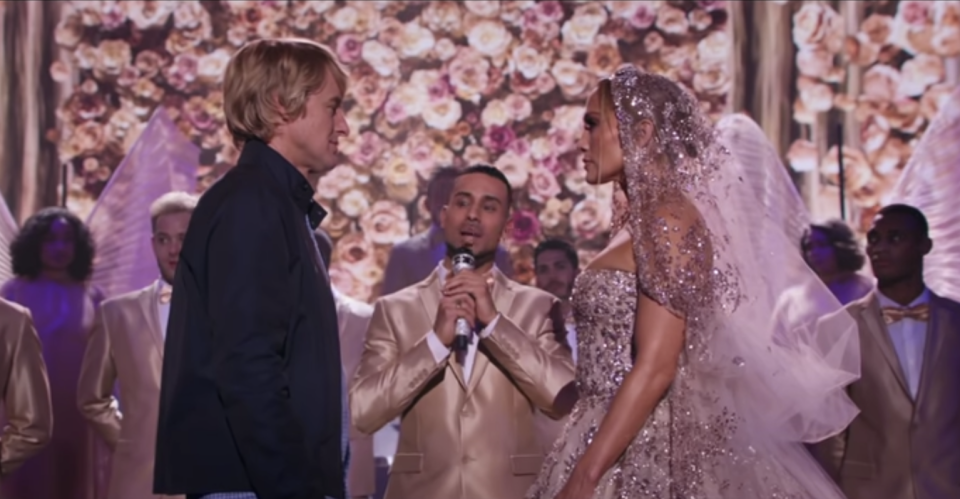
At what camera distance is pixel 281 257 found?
2.07m

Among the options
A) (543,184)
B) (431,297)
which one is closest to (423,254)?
(543,184)

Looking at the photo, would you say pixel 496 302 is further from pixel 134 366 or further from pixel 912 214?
pixel 912 214

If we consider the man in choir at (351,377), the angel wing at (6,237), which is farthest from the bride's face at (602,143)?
the angel wing at (6,237)

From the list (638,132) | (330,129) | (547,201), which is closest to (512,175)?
(547,201)

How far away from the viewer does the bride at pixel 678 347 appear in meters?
2.57

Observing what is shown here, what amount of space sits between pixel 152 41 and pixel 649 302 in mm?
3734

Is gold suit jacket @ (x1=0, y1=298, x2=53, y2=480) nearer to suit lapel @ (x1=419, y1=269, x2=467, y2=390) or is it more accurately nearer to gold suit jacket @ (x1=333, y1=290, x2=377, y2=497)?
gold suit jacket @ (x1=333, y1=290, x2=377, y2=497)

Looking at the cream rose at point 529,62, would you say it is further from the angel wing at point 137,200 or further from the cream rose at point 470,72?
the angel wing at point 137,200

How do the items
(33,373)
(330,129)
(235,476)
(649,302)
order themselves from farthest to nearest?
(33,373)
(649,302)
(330,129)
(235,476)

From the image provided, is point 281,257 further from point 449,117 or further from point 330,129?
A: point 449,117

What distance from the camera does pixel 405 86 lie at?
18.6 feet

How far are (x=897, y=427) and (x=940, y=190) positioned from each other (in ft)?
5.30

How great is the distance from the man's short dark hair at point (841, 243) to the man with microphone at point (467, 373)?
2237 mm

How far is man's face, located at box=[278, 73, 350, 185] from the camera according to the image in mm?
2252
